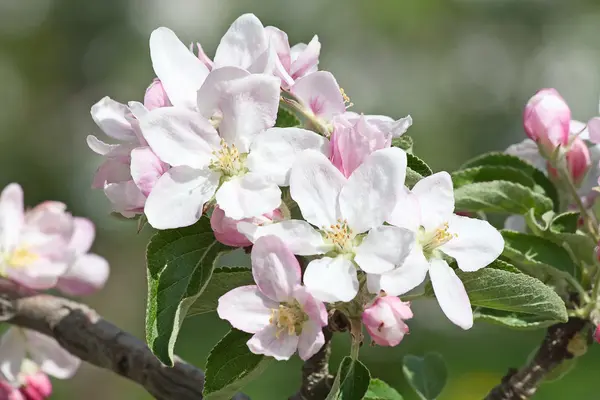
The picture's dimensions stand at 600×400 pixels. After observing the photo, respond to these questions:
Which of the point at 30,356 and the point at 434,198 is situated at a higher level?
the point at 434,198

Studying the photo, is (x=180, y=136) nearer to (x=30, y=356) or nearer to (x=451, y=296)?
(x=451, y=296)

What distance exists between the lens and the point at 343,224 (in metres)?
0.76

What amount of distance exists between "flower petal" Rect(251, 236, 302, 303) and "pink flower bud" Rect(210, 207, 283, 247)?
29mm

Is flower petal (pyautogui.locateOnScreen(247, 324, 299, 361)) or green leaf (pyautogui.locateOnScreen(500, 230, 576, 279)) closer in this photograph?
flower petal (pyautogui.locateOnScreen(247, 324, 299, 361))

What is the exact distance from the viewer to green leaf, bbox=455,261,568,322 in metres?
0.80

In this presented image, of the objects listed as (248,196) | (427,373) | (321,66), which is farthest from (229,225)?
(321,66)

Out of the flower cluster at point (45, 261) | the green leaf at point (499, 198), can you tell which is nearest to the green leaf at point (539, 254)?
the green leaf at point (499, 198)

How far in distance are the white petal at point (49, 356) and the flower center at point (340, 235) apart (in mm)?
690

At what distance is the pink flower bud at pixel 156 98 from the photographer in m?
0.80

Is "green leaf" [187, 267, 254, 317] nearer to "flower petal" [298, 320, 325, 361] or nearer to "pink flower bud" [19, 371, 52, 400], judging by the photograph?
"flower petal" [298, 320, 325, 361]

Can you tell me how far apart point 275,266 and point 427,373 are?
48 cm

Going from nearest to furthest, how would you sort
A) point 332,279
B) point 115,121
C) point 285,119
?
point 332,279 < point 115,121 < point 285,119

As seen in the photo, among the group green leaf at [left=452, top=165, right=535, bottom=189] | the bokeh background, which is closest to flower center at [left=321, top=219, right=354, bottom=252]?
green leaf at [left=452, top=165, right=535, bottom=189]

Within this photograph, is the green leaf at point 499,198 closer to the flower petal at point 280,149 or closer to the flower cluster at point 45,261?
the flower petal at point 280,149
